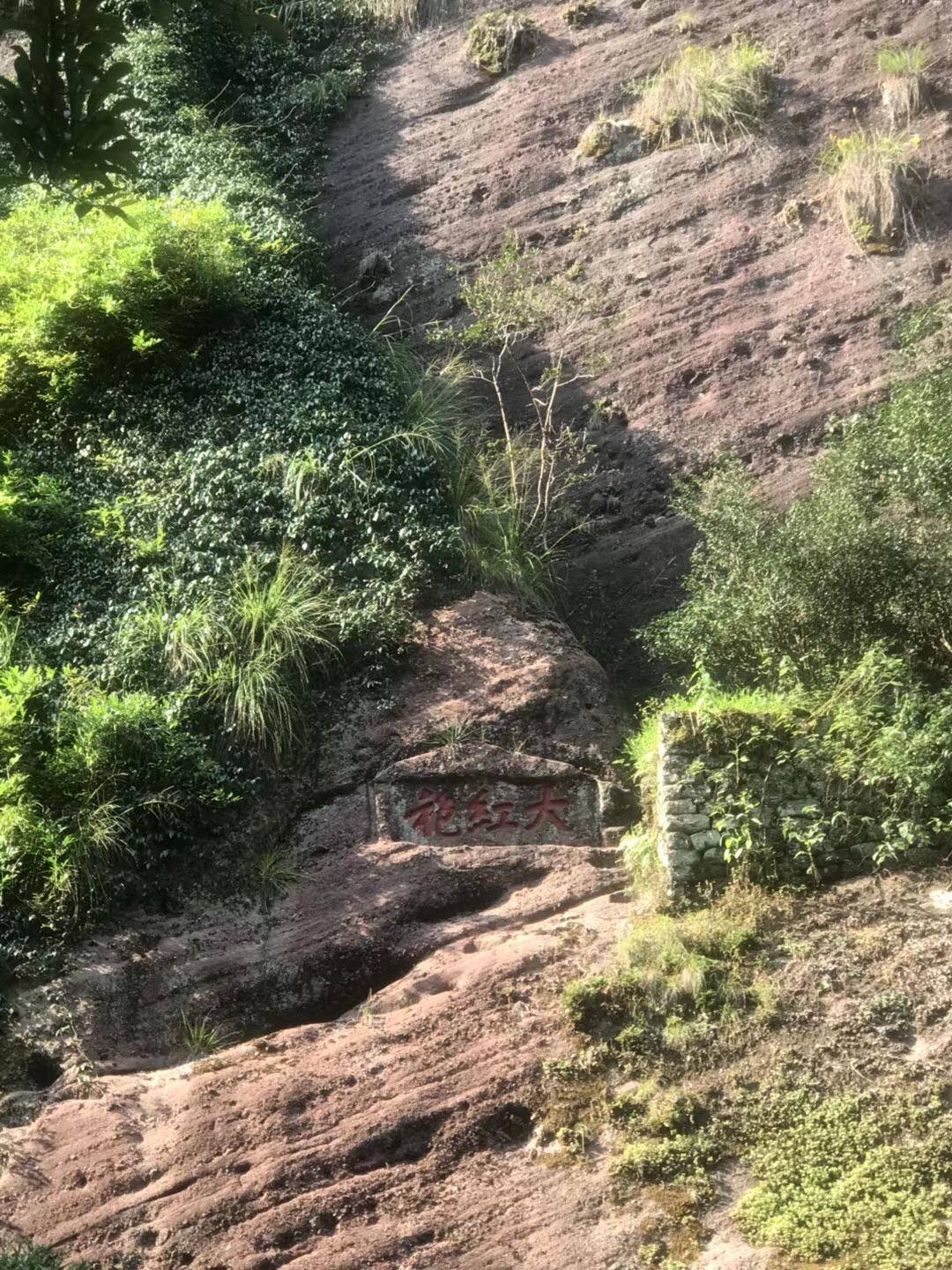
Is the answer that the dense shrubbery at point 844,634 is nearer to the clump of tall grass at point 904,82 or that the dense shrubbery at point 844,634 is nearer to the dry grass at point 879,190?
the dry grass at point 879,190

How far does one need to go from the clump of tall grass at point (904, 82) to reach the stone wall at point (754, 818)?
736 cm

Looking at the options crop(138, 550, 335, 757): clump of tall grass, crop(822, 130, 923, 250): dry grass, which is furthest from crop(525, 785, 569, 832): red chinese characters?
crop(822, 130, 923, 250): dry grass

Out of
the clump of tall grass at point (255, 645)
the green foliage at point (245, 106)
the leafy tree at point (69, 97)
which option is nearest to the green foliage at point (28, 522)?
the clump of tall grass at point (255, 645)

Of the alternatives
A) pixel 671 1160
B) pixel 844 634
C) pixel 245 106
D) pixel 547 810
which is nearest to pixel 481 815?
pixel 547 810

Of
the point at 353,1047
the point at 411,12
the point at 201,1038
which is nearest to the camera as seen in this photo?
the point at 353,1047

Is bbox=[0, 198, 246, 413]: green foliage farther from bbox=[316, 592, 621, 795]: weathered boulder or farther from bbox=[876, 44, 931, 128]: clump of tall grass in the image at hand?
bbox=[876, 44, 931, 128]: clump of tall grass

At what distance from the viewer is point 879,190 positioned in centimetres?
1093

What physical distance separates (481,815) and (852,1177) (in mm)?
3155

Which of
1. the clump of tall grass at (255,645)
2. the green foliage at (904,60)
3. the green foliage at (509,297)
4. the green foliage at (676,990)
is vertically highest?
the green foliage at (904,60)

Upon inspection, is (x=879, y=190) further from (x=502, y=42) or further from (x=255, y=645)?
(x=255, y=645)

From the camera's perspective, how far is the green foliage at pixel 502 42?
1354 centimetres

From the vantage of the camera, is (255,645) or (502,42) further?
(502,42)

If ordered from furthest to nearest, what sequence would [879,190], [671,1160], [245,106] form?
[245,106], [879,190], [671,1160]

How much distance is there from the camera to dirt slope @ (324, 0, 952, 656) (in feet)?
33.9
